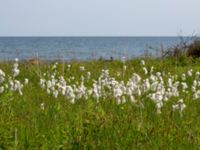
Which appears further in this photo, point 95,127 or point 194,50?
point 194,50

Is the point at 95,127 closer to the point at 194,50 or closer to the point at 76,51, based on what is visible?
the point at 194,50

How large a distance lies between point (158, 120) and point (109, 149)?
5.36ft

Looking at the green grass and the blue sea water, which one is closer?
the green grass

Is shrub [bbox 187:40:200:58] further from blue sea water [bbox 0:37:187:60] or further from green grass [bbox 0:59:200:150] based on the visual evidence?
green grass [bbox 0:59:200:150]

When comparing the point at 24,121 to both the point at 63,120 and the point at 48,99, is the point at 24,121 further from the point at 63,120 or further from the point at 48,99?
the point at 48,99

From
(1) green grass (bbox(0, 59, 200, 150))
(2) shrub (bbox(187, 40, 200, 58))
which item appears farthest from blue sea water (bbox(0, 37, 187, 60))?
(1) green grass (bbox(0, 59, 200, 150))

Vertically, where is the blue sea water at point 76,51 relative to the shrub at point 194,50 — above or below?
below

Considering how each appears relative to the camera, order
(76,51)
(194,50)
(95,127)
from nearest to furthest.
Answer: (95,127) < (194,50) < (76,51)

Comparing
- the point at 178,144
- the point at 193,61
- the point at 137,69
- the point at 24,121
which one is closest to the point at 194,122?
the point at 178,144

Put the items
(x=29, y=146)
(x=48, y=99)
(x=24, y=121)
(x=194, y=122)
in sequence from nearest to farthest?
(x=29, y=146), (x=24, y=121), (x=194, y=122), (x=48, y=99)

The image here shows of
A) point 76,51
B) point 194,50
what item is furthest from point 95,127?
point 76,51

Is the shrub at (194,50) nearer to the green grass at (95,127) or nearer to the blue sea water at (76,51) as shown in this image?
the blue sea water at (76,51)

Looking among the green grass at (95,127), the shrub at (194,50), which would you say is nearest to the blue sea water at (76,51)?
the shrub at (194,50)

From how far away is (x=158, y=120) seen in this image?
7.75 m
